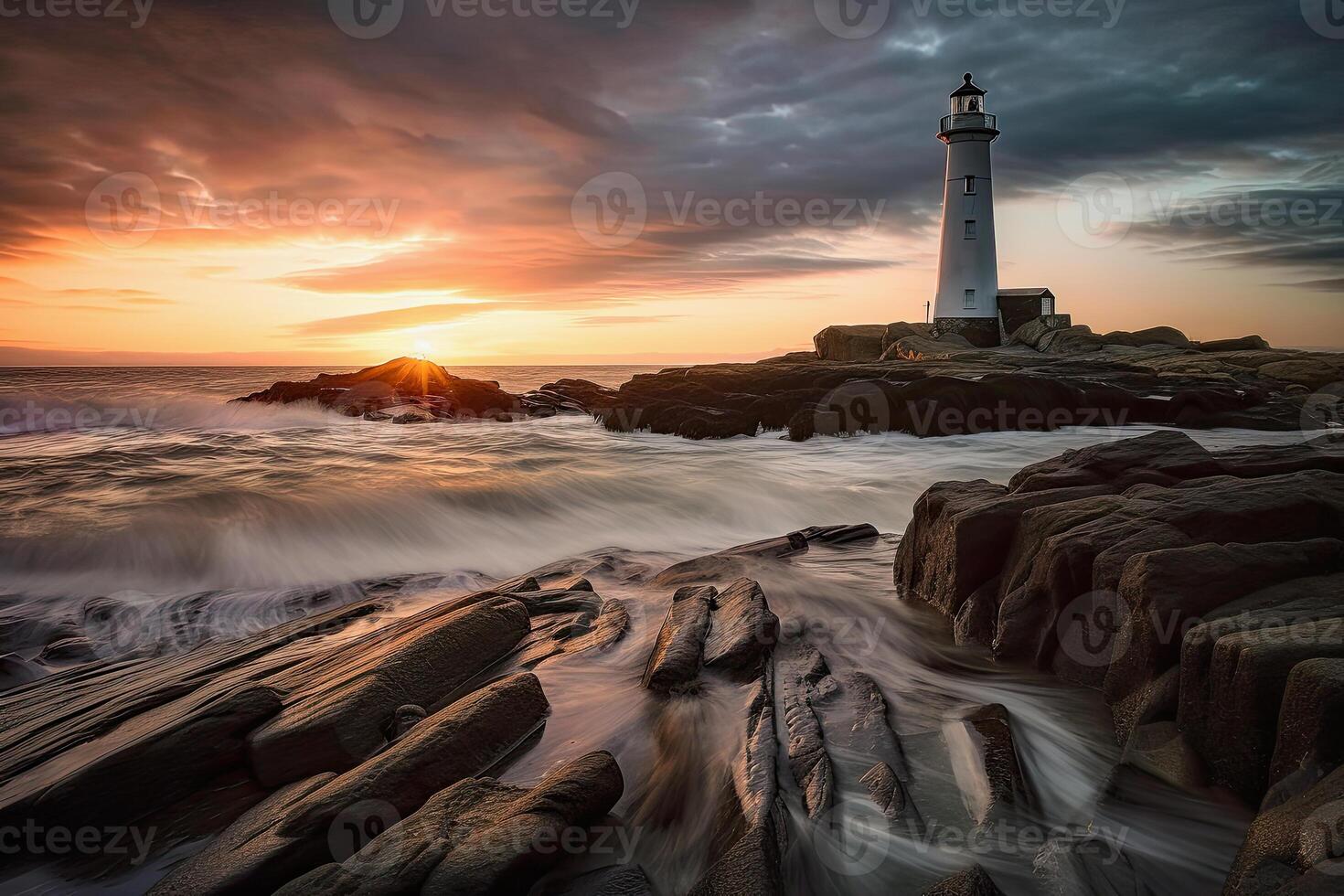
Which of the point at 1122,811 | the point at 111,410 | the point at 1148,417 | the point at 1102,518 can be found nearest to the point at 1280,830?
the point at 1122,811

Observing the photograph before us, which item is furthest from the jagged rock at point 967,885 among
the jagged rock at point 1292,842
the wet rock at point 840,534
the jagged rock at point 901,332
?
the jagged rock at point 901,332

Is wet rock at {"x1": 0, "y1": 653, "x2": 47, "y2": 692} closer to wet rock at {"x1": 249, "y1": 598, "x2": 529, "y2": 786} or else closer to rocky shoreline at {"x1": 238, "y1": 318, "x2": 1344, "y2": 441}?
wet rock at {"x1": 249, "y1": 598, "x2": 529, "y2": 786}

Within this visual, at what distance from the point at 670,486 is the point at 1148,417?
475 inches

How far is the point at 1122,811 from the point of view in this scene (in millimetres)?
2791

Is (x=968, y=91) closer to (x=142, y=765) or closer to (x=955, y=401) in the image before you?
(x=955, y=401)

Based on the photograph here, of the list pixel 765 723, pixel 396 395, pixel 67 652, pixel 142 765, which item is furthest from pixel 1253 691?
pixel 396 395

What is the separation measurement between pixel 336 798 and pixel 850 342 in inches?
1430

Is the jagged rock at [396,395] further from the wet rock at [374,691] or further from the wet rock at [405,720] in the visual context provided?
the wet rock at [405,720]

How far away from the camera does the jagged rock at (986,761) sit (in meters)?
2.78

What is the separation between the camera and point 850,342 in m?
36.6

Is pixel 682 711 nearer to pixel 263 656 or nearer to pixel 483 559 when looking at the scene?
pixel 263 656

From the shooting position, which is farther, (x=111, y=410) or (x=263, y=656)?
(x=111, y=410)

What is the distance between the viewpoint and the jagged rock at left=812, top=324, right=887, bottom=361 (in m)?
35.3

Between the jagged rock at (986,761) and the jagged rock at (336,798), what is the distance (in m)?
2.00
